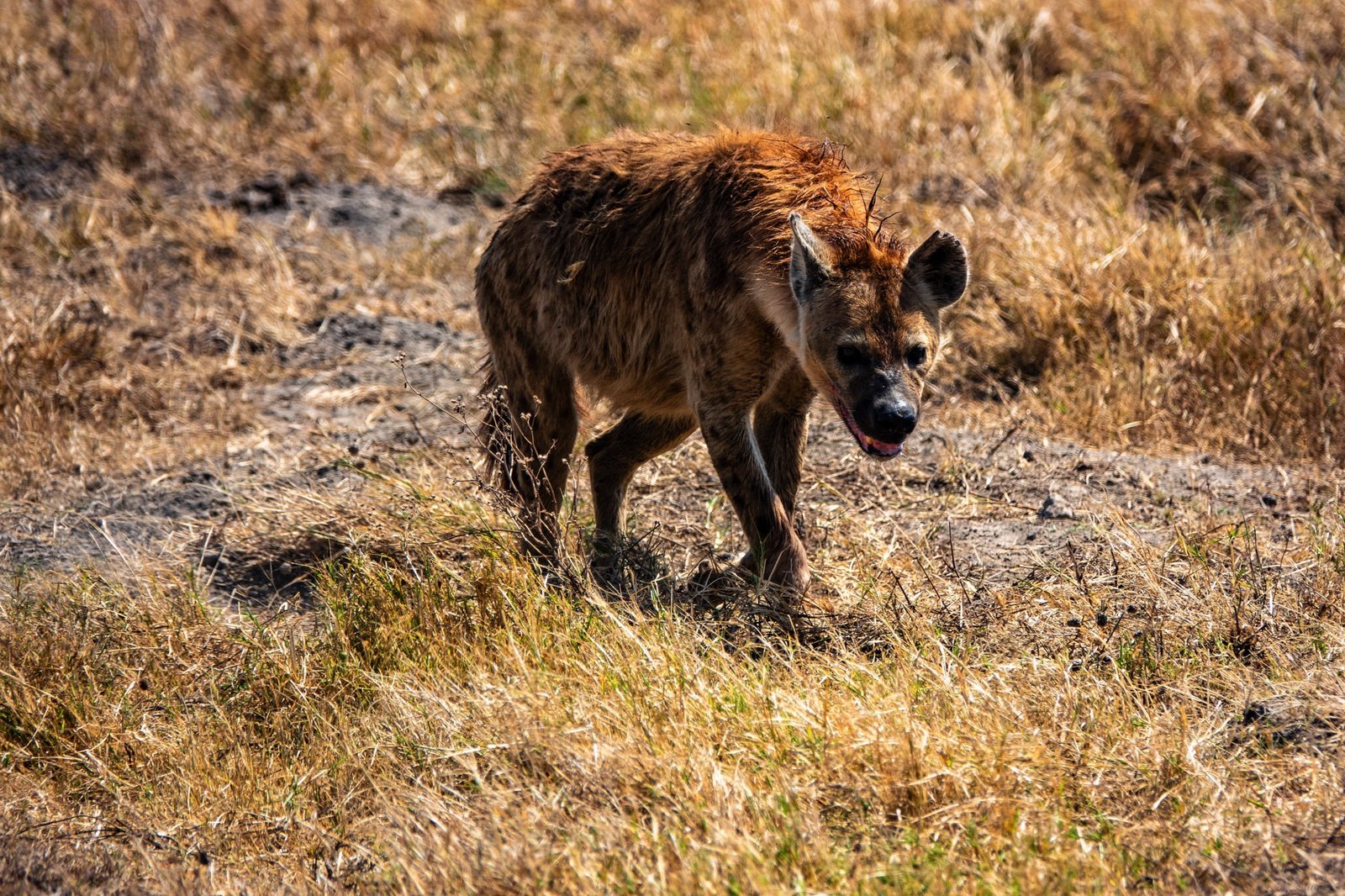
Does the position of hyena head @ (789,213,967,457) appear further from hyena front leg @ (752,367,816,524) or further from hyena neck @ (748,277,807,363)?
hyena front leg @ (752,367,816,524)

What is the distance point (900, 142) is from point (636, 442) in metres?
3.50

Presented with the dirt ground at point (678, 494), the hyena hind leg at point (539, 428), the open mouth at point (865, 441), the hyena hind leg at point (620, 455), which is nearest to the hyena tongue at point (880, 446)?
the open mouth at point (865, 441)

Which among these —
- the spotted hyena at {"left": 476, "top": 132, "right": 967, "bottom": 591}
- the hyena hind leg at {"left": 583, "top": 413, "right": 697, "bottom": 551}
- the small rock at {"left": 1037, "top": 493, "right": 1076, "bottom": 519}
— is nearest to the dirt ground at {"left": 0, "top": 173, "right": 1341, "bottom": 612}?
the small rock at {"left": 1037, "top": 493, "right": 1076, "bottom": 519}

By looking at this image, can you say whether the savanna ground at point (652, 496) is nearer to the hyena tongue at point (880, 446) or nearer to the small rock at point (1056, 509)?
the small rock at point (1056, 509)

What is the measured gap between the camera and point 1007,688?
12.4ft

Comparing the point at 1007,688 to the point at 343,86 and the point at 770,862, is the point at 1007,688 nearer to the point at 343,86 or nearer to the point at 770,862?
the point at 770,862

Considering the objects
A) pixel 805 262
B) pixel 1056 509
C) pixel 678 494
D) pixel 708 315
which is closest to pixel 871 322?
pixel 805 262

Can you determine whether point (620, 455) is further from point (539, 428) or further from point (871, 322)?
point (871, 322)

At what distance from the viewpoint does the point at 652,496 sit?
5609 mm

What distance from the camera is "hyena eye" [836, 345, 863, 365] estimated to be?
4246mm

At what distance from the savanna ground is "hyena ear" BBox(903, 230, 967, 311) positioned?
83cm

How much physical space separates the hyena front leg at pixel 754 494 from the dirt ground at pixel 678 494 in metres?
0.48

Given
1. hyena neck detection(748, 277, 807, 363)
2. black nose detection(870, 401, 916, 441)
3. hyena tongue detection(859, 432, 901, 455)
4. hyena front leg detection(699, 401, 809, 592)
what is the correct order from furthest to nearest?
hyena front leg detection(699, 401, 809, 592) → hyena neck detection(748, 277, 807, 363) → hyena tongue detection(859, 432, 901, 455) → black nose detection(870, 401, 916, 441)

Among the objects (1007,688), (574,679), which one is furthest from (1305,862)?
(574,679)
